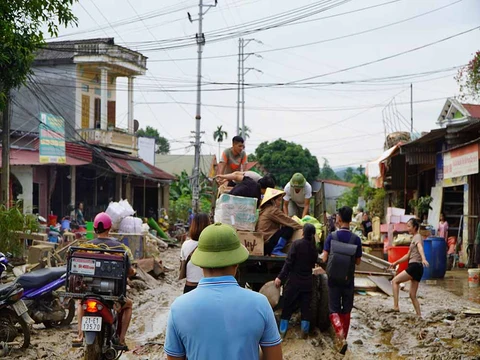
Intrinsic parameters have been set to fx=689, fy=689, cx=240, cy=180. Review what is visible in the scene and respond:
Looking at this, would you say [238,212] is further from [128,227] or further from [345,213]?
[128,227]

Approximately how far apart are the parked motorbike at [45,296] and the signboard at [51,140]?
15589 mm

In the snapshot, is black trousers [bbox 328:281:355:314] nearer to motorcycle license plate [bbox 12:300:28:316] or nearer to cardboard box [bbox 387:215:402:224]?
motorcycle license plate [bbox 12:300:28:316]

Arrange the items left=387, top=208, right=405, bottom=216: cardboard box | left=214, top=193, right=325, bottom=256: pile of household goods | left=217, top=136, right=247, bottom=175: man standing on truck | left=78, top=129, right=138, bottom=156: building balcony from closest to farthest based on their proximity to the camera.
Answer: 1. left=214, top=193, right=325, bottom=256: pile of household goods
2. left=217, top=136, right=247, bottom=175: man standing on truck
3. left=387, top=208, right=405, bottom=216: cardboard box
4. left=78, top=129, right=138, bottom=156: building balcony

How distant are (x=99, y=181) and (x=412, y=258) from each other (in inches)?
1061

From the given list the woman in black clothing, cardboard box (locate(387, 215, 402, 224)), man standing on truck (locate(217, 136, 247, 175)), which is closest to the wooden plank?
man standing on truck (locate(217, 136, 247, 175))

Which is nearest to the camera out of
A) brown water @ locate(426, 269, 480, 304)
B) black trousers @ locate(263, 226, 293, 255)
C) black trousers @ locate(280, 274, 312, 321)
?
black trousers @ locate(280, 274, 312, 321)

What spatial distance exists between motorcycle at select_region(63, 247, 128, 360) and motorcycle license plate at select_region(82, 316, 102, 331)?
15 centimetres

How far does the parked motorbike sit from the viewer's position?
380 inches

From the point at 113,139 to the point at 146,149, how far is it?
8.41m

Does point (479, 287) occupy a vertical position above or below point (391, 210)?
below

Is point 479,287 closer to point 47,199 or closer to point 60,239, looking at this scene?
point 60,239

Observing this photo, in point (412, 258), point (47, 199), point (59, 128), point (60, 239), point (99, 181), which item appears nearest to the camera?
point (412, 258)

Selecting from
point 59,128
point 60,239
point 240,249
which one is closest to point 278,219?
point 240,249

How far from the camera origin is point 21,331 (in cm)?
905
